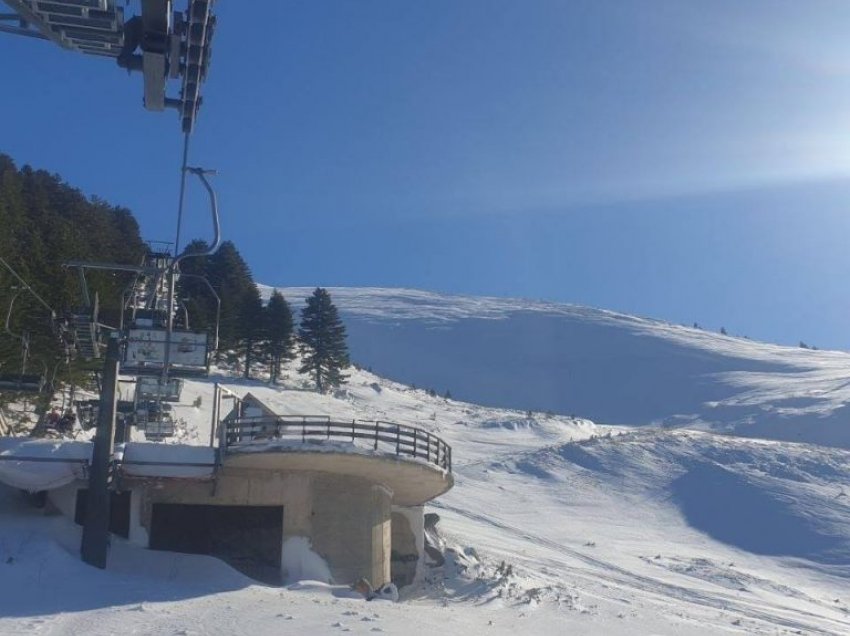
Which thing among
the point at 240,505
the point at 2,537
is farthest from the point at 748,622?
the point at 2,537

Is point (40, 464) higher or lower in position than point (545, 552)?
higher

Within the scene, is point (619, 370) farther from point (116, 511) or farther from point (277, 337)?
Result: point (116, 511)

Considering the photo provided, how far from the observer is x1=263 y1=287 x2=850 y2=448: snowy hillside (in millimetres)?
103875

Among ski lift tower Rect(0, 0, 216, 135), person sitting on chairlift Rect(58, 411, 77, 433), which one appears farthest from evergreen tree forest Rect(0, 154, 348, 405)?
ski lift tower Rect(0, 0, 216, 135)

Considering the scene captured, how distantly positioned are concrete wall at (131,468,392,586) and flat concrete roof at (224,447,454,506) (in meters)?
0.35

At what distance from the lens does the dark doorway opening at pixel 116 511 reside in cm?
2452

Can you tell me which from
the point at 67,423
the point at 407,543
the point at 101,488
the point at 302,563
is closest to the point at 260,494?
→ the point at 302,563

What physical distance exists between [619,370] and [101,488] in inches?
5597

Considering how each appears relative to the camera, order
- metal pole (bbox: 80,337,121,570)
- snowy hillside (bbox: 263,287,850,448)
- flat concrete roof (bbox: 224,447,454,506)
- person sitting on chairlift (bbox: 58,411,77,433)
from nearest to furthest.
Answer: metal pole (bbox: 80,337,121,570)
flat concrete roof (bbox: 224,447,454,506)
person sitting on chairlift (bbox: 58,411,77,433)
snowy hillside (bbox: 263,287,850,448)

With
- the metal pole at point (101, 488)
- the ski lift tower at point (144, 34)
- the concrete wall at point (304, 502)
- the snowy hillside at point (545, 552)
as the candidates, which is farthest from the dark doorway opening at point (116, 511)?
the ski lift tower at point (144, 34)

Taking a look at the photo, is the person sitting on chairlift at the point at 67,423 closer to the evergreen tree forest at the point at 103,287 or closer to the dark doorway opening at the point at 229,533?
the evergreen tree forest at the point at 103,287

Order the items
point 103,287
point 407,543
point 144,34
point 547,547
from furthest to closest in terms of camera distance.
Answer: point 103,287 → point 547,547 → point 407,543 → point 144,34

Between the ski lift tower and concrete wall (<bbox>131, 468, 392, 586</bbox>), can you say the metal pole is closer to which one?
concrete wall (<bbox>131, 468, 392, 586</bbox>)

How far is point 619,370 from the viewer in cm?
15975
